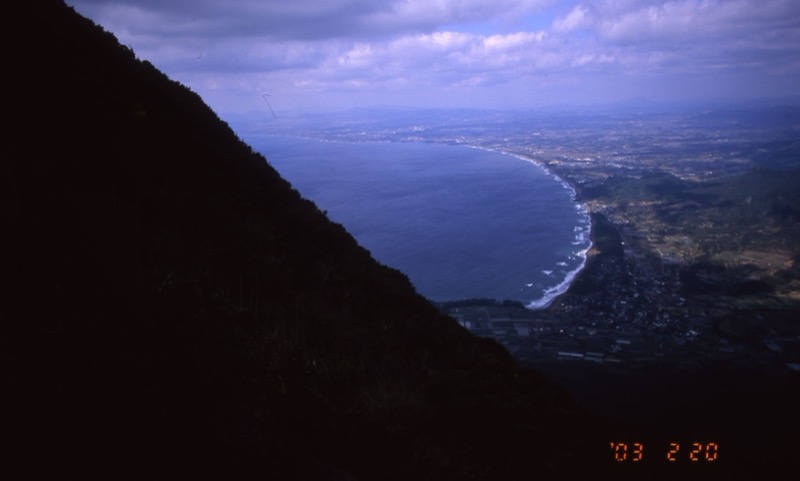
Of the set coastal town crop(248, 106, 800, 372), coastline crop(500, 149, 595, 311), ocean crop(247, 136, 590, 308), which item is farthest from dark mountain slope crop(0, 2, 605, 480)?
ocean crop(247, 136, 590, 308)

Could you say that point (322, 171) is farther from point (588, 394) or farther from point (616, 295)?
point (588, 394)

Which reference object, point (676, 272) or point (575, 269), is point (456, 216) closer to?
point (575, 269)

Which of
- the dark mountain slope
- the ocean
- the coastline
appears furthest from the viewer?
the ocean

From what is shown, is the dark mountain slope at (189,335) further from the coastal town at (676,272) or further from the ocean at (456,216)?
the ocean at (456,216)

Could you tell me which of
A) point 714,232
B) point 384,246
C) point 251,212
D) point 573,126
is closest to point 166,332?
point 251,212

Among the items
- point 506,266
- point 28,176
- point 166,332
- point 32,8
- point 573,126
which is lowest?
point 506,266

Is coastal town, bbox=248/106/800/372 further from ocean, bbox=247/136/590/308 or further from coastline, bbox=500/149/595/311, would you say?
ocean, bbox=247/136/590/308
